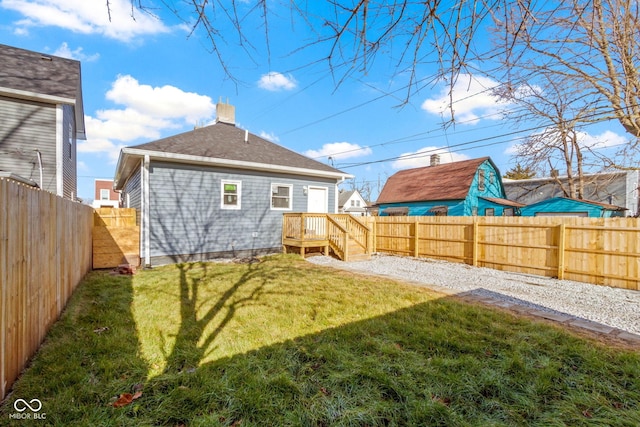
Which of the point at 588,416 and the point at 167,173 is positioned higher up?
the point at 167,173

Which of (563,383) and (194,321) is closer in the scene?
(563,383)

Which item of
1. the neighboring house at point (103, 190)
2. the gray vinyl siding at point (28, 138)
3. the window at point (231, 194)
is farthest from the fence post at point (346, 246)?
the neighboring house at point (103, 190)

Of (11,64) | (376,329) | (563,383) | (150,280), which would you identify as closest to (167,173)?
Result: (150,280)

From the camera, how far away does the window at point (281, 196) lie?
10.5 meters

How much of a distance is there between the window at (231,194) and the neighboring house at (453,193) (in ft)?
41.6

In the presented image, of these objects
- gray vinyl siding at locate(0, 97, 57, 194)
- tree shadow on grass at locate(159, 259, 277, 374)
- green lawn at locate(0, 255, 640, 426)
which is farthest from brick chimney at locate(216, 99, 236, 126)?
green lawn at locate(0, 255, 640, 426)

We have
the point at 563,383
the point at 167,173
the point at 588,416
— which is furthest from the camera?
the point at 167,173

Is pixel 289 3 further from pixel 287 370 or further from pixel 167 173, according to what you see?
pixel 167 173

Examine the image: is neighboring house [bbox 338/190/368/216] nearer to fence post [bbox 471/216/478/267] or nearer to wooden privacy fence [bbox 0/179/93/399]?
fence post [bbox 471/216/478/267]

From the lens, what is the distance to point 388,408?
2.20 metres

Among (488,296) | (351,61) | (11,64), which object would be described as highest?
(11,64)

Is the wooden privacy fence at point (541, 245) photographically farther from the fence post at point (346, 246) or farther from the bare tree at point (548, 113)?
the bare tree at point (548, 113)

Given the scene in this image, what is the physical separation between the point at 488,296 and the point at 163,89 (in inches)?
382

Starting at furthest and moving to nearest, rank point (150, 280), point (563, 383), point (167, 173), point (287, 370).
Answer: point (167, 173), point (150, 280), point (287, 370), point (563, 383)
